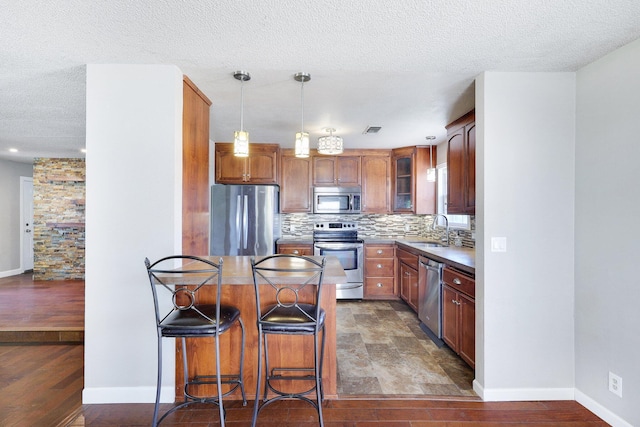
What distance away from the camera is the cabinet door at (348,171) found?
4.74 meters

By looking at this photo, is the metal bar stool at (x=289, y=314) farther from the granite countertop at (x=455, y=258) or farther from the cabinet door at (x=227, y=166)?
the cabinet door at (x=227, y=166)

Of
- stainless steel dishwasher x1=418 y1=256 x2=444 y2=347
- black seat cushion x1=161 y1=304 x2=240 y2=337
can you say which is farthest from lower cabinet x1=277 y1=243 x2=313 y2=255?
black seat cushion x1=161 y1=304 x2=240 y2=337

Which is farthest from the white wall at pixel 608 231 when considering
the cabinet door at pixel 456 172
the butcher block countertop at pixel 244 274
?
the butcher block countertop at pixel 244 274

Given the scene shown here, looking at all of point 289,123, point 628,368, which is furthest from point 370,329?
point 289,123

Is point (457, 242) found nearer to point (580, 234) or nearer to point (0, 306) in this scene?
point (580, 234)

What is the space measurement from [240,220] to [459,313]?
274 centimetres

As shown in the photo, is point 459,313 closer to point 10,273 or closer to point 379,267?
point 379,267

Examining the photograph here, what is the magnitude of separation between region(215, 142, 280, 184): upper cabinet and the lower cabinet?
918mm

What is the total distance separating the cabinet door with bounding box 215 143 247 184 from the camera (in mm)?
4359

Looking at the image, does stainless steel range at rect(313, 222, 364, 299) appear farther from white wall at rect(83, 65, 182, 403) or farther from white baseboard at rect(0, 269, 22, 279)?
white baseboard at rect(0, 269, 22, 279)

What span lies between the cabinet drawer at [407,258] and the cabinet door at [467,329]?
3.79 ft

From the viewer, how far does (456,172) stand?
3.09m

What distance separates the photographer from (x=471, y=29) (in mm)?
1683

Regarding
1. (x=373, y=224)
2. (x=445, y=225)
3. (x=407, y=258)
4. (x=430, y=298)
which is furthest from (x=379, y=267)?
(x=430, y=298)
